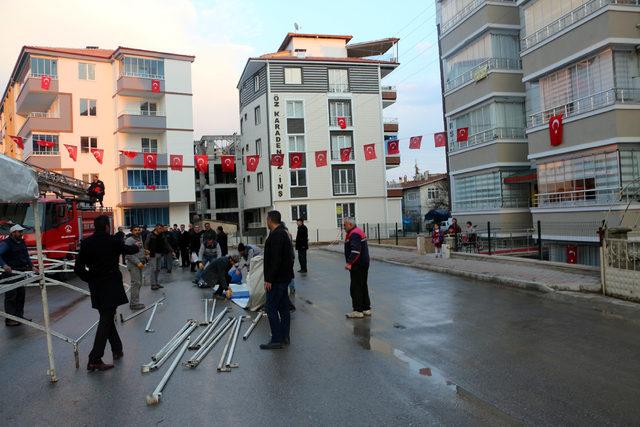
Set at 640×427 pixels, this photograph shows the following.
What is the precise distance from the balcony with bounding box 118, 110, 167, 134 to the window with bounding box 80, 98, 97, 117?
2563 mm

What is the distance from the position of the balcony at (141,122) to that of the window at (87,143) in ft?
8.55

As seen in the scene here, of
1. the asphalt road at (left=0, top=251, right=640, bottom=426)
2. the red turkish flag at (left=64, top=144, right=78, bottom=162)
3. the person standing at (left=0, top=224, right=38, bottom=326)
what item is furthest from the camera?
the red turkish flag at (left=64, top=144, right=78, bottom=162)

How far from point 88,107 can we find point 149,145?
227 inches

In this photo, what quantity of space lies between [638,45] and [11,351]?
1859 centimetres

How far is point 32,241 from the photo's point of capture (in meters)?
17.0

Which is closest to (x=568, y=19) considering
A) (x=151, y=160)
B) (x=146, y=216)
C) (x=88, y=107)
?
(x=151, y=160)

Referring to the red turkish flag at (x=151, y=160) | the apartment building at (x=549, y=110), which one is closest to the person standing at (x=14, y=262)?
the apartment building at (x=549, y=110)

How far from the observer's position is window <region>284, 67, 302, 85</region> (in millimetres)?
44844

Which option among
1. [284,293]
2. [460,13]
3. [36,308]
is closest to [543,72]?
[460,13]

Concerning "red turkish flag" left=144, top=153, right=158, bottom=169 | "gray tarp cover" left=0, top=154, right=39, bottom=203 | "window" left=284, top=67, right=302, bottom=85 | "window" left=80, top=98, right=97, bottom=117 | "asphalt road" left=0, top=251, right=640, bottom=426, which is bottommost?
"asphalt road" left=0, top=251, right=640, bottom=426

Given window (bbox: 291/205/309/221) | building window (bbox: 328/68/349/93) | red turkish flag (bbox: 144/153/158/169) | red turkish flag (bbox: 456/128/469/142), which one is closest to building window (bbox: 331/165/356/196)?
window (bbox: 291/205/309/221)

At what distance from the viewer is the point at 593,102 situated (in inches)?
689

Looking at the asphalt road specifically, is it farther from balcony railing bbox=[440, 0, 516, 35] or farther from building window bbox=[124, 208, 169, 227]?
building window bbox=[124, 208, 169, 227]

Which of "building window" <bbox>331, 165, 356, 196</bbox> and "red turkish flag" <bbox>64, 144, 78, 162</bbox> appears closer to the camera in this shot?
"red turkish flag" <bbox>64, 144, 78, 162</bbox>
